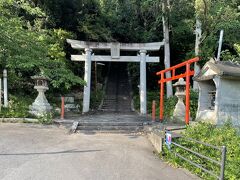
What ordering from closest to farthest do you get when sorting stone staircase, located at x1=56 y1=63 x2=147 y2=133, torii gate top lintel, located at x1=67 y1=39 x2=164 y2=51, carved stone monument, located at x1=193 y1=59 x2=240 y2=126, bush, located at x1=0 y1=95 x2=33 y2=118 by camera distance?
carved stone monument, located at x1=193 y1=59 x2=240 y2=126, stone staircase, located at x1=56 y1=63 x2=147 y2=133, bush, located at x1=0 y1=95 x2=33 y2=118, torii gate top lintel, located at x1=67 y1=39 x2=164 y2=51

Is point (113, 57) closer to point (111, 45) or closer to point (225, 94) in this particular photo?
point (111, 45)

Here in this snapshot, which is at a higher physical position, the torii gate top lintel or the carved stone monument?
the torii gate top lintel

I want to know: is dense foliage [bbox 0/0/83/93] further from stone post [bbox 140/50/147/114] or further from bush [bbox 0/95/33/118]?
stone post [bbox 140/50/147/114]

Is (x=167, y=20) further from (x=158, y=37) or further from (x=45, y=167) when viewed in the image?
(x=45, y=167)

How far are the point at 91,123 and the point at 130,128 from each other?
6.21 ft

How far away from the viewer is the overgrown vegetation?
6.86 metres

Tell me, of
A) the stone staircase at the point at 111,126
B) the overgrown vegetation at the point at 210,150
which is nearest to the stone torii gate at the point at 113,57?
the stone staircase at the point at 111,126

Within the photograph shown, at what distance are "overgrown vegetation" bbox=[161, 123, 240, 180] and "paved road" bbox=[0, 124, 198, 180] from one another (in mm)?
373

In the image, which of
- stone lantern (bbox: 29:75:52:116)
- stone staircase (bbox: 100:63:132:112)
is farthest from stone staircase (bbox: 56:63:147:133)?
stone lantern (bbox: 29:75:52:116)

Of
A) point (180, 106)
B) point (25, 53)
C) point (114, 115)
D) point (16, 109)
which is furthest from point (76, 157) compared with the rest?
point (114, 115)

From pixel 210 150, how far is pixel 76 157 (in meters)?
3.77

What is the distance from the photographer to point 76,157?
28.7 feet

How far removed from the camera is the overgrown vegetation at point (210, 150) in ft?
22.5

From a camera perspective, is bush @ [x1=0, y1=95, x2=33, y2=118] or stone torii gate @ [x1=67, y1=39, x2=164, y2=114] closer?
bush @ [x1=0, y1=95, x2=33, y2=118]
